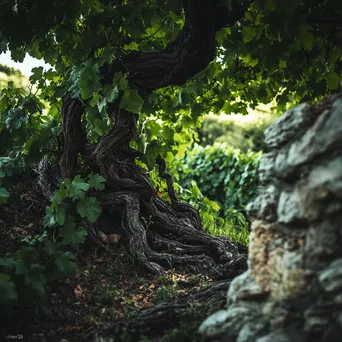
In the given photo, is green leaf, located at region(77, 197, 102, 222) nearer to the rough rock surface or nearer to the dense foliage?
the dense foliage

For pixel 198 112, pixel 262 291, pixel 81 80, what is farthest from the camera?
pixel 198 112

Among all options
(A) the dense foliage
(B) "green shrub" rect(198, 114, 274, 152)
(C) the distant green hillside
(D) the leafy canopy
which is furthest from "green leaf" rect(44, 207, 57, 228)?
(B) "green shrub" rect(198, 114, 274, 152)

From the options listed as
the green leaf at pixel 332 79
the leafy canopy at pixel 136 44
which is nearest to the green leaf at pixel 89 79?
the leafy canopy at pixel 136 44

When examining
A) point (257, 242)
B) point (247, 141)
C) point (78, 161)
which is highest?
point (247, 141)

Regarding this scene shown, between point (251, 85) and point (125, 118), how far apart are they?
211cm

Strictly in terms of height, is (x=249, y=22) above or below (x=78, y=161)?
above

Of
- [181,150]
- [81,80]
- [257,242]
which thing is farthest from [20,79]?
[257,242]

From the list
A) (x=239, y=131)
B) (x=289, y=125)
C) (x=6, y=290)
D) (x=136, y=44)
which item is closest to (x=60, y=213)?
(x=6, y=290)

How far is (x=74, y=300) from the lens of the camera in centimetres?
311

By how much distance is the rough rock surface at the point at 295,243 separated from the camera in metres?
1.81

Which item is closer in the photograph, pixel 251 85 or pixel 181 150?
pixel 251 85

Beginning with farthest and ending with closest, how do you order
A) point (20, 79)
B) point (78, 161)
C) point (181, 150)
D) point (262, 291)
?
point (20, 79) → point (181, 150) → point (78, 161) → point (262, 291)

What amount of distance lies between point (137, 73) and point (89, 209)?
4.52 ft

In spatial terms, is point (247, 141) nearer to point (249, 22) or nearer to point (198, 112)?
point (198, 112)
